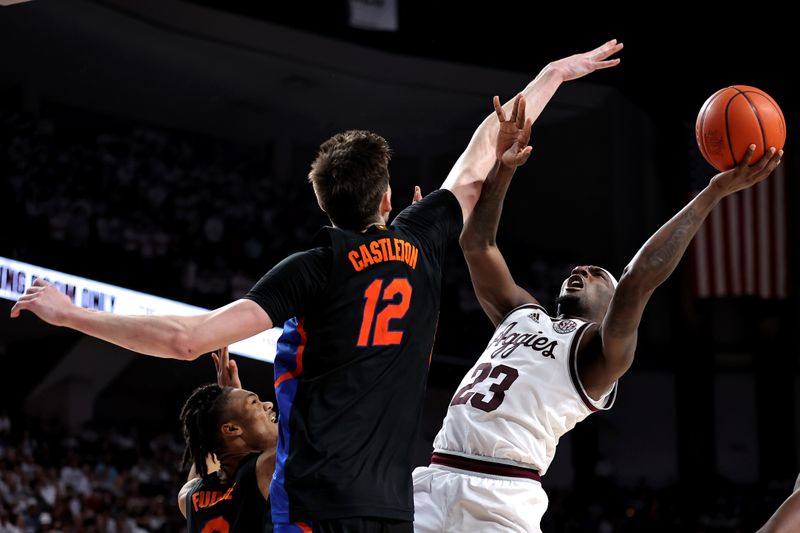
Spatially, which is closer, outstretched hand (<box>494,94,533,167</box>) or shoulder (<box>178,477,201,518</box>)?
outstretched hand (<box>494,94,533,167</box>)

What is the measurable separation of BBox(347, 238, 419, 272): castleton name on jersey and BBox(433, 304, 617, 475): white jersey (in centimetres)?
121

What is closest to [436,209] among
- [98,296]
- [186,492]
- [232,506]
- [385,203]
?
[385,203]

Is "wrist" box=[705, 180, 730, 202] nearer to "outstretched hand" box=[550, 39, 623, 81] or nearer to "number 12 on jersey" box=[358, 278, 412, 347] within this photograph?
"outstretched hand" box=[550, 39, 623, 81]

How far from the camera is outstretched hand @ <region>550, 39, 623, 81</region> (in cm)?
426

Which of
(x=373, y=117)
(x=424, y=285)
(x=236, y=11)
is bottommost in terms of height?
(x=424, y=285)

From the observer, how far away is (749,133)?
13.0 ft

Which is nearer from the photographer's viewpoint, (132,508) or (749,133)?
(749,133)

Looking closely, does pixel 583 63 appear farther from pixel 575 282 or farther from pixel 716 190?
pixel 575 282

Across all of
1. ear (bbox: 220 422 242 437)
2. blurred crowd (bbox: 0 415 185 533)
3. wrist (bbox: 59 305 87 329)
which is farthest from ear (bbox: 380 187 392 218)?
blurred crowd (bbox: 0 415 185 533)

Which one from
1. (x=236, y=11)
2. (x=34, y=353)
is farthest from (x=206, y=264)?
(x=236, y=11)

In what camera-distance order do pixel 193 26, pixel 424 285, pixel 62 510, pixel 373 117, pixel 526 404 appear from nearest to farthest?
pixel 424 285
pixel 526 404
pixel 62 510
pixel 193 26
pixel 373 117

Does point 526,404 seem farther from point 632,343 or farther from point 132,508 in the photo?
point 132,508

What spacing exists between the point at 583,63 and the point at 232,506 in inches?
91.1

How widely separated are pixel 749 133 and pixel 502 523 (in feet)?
5.81
